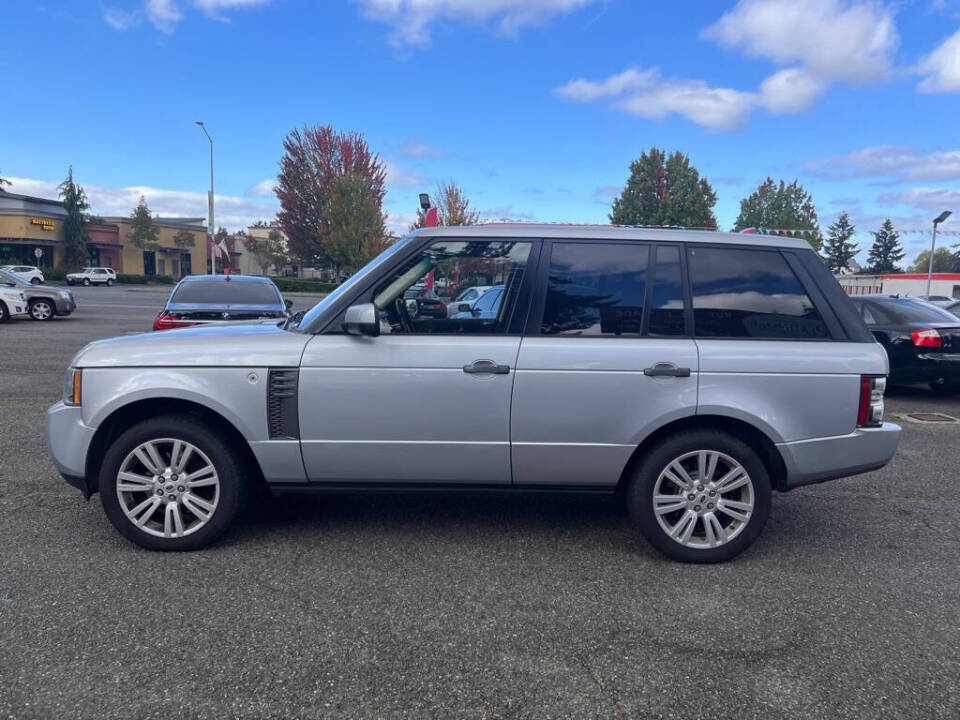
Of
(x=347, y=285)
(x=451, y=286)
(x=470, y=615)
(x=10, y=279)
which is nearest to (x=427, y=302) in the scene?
(x=451, y=286)

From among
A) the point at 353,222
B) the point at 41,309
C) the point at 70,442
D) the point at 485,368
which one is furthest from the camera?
the point at 353,222

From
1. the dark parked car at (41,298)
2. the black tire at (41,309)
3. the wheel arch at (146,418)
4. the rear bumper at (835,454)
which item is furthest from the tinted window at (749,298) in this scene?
the black tire at (41,309)

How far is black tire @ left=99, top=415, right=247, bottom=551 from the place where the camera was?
3.89m

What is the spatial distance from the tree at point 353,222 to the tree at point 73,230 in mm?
21335

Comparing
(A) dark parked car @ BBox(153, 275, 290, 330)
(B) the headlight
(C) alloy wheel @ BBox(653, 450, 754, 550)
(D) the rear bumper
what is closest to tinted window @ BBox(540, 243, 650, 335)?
(C) alloy wheel @ BBox(653, 450, 754, 550)

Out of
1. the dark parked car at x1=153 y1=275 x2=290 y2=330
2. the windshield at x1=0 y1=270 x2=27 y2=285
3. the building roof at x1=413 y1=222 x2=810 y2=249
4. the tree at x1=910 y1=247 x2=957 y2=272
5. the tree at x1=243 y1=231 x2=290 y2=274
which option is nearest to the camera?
the building roof at x1=413 y1=222 x2=810 y2=249

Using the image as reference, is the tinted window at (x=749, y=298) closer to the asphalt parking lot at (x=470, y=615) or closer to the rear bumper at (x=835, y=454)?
the rear bumper at (x=835, y=454)

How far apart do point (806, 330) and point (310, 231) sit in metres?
60.1

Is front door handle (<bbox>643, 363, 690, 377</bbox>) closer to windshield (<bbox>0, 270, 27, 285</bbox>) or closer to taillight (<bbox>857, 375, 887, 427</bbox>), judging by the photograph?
taillight (<bbox>857, 375, 887, 427</bbox>)

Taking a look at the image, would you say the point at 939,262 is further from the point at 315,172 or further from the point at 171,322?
the point at 171,322

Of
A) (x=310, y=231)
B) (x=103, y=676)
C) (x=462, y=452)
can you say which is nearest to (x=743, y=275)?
(x=462, y=452)

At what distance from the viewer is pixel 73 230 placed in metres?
58.3

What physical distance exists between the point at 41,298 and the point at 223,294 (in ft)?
41.1

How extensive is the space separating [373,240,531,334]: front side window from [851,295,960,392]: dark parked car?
728cm
